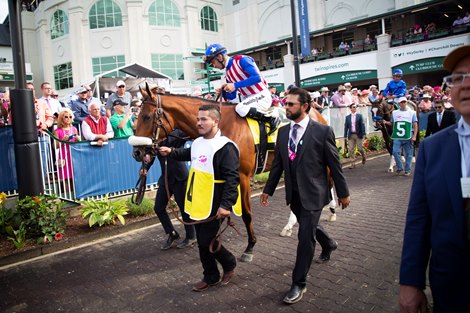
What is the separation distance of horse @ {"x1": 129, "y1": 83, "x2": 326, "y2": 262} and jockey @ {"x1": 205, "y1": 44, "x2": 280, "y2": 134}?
20 cm

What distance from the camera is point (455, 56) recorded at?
1.80m

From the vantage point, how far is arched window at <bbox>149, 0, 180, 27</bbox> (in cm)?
3881

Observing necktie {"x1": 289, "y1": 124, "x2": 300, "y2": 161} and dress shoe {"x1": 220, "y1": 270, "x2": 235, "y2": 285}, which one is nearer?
necktie {"x1": 289, "y1": 124, "x2": 300, "y2": 161}

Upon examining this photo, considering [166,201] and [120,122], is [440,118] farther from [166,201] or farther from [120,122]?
[120,122]

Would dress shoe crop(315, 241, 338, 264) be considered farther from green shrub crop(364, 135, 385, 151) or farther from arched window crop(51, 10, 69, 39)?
arched window crop(51, 10, 69, 39)

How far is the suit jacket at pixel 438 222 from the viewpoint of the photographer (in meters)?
1.73

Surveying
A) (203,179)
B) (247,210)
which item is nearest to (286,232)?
(247,210)

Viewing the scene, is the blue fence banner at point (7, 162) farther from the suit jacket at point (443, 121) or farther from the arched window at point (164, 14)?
the arched window at point (164, 14)

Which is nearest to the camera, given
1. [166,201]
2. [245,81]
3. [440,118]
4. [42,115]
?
[245,81]

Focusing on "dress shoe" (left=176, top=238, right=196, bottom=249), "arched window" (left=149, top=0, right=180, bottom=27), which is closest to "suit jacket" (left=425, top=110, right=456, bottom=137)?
"dress shoe" (left=176, top=238, right=196, bottom=249)

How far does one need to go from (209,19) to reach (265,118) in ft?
137

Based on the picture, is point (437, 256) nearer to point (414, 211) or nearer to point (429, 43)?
point (414, 211)

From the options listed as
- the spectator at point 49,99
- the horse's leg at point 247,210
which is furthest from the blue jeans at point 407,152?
the spectator at point 49,99

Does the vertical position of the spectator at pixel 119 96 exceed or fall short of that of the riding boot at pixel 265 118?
it exceeds it
